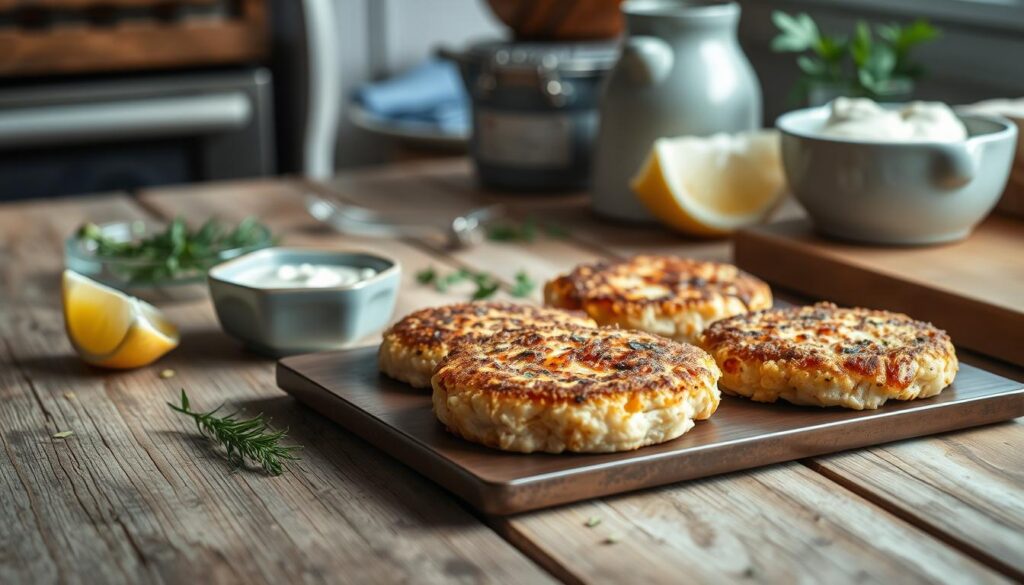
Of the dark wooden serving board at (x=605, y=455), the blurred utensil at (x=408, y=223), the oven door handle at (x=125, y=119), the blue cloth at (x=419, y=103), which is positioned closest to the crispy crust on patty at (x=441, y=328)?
the dark wooden serving board at (x=605, y=455)

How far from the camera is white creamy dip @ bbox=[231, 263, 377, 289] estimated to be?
4.58 ft

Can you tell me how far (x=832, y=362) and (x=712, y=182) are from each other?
0.77 m

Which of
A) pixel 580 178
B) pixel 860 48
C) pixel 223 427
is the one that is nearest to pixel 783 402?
pixel 223 427

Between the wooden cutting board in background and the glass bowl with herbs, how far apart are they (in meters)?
0.66

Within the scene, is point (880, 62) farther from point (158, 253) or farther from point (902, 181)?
point (158, 253)

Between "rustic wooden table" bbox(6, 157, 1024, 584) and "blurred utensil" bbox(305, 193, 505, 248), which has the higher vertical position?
"rustic wooden table" bbox(6, 157, 1024, 584)

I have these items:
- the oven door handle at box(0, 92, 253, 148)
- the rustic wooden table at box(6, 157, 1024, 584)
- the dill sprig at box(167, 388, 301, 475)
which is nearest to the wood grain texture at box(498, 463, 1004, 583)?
the rustic wooden table at box(6, 157, 1024, 584)

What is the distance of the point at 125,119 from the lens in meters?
3.10

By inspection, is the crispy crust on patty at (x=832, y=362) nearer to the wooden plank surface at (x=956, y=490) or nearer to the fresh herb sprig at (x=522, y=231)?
the wooden plank surface at (x=956, y=490)

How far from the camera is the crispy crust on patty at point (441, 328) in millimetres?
1178

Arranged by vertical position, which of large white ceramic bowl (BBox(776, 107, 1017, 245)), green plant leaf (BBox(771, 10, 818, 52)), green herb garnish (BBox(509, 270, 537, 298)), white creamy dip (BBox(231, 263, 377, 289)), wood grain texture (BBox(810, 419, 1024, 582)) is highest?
green plant leaf (BBox(771, 10, 818, 52))

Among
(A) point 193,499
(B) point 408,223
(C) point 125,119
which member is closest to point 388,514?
(A) point 193,499

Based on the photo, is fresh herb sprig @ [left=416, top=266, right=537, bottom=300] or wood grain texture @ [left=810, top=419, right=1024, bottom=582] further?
fresh herb sprig @ [left=416, top=266, right=537, bottom=300]

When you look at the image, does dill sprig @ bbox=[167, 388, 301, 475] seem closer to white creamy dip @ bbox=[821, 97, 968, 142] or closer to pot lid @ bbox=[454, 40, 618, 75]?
white creamy dip @ bbox=[821, 97, 968, 142]
